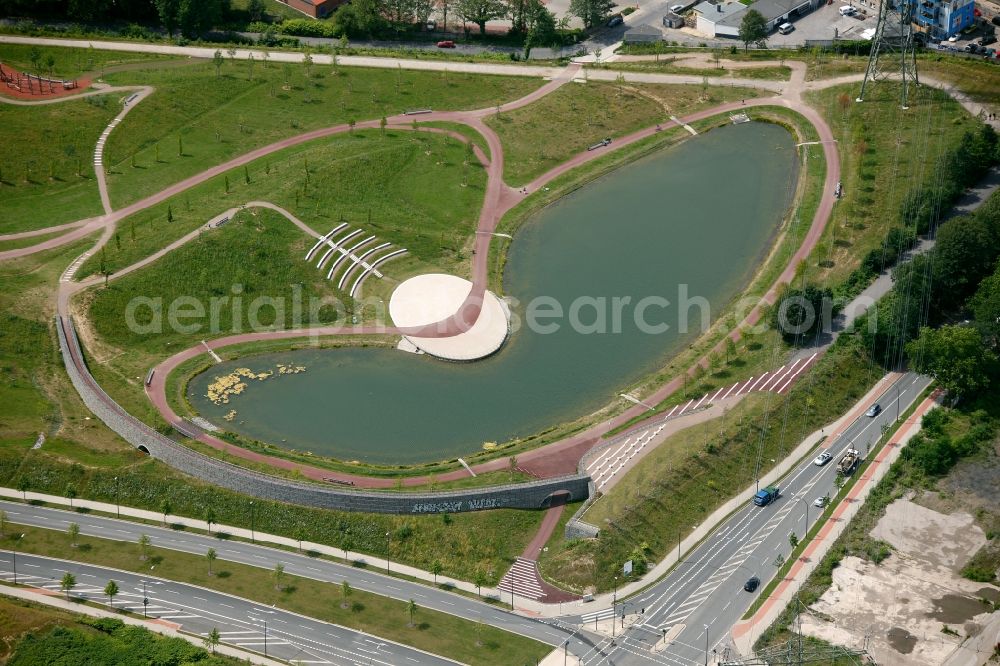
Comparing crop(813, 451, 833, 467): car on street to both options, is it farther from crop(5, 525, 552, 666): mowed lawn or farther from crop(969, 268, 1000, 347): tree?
crop(5, 525, 552, 666): mowed lawn

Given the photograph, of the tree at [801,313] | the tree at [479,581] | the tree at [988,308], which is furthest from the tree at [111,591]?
the tree at [988,308]

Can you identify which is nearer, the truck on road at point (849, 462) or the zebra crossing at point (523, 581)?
the zebra crossing at point (523, 581)

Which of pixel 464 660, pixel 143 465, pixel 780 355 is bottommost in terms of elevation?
pixel 464 660

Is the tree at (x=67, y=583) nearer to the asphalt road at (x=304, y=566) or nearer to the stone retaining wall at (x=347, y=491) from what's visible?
the asphalt road at (x=304, y=566)

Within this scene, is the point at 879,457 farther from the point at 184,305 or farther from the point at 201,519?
the point at 184,305

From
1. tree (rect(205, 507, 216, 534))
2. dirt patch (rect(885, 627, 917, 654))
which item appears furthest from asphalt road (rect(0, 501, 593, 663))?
dirt patch (rect(885, 627, 917, 654))

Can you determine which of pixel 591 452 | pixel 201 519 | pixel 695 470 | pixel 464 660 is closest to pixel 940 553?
pixel 695 470
